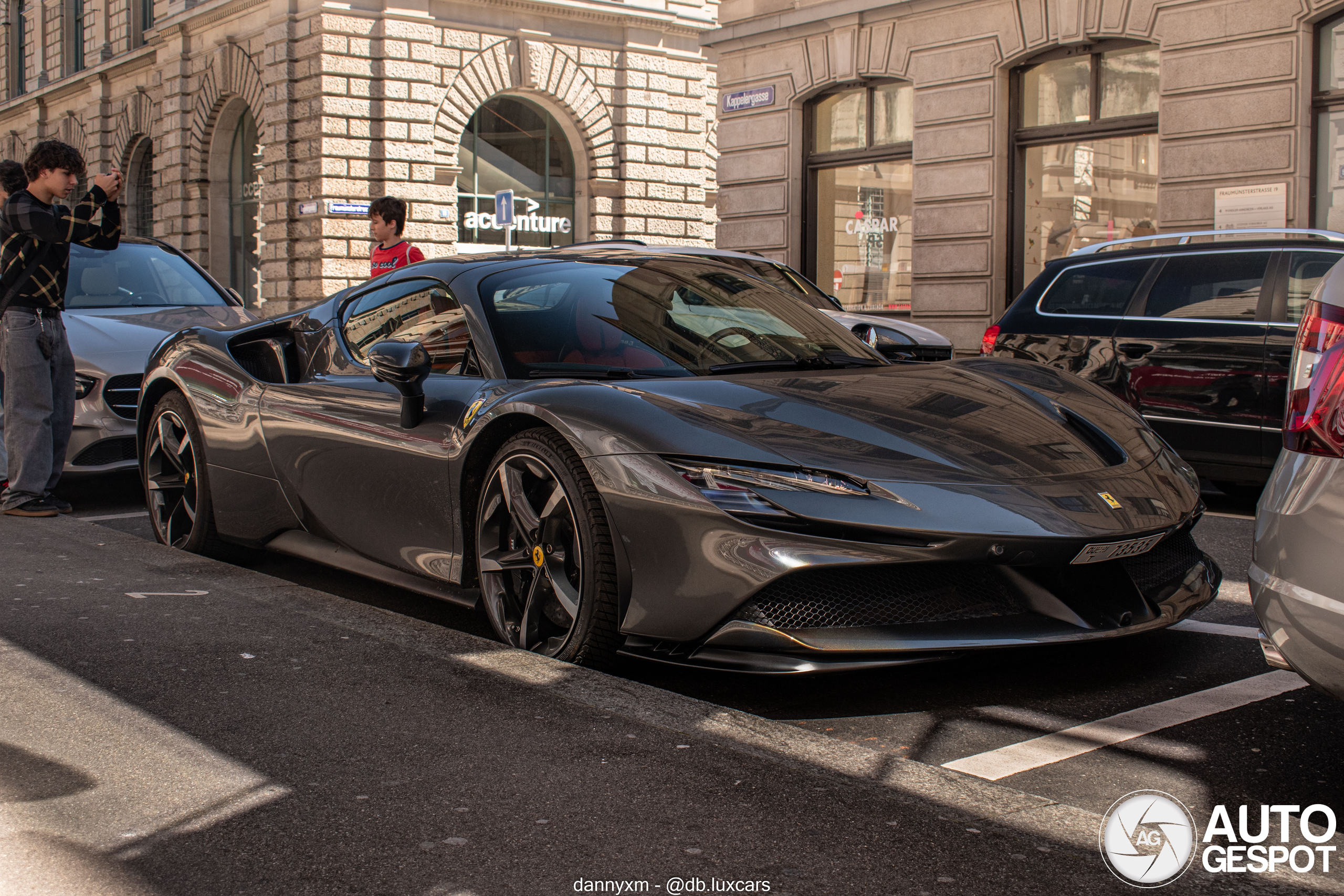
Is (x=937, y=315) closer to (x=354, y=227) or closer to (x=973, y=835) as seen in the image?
(x=354, y=227)

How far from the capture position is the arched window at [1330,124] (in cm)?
Answer: 1315

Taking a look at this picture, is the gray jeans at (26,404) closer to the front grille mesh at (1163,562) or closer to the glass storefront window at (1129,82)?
the front grille mesh at (1163,562)

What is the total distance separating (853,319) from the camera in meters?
10.5

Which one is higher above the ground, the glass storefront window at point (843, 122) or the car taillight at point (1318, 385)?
the glass storefront window at point (843, 122)

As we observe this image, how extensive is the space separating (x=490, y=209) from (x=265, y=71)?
4726 millimetres

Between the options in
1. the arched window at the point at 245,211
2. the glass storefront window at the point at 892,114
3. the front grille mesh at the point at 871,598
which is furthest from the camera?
the arched window at the point at 245,211

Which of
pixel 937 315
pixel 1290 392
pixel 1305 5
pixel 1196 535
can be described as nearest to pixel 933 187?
pixel 937 315

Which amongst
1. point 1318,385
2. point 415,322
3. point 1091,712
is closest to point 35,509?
point 415,322

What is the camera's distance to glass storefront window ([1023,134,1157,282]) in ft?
48.6

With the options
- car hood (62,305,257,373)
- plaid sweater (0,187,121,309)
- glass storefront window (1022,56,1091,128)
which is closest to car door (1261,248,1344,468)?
car hood (62,305,257,373)

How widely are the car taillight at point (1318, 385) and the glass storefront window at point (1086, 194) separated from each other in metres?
12.6

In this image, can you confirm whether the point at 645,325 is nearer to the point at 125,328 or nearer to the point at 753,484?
the point at 753,484

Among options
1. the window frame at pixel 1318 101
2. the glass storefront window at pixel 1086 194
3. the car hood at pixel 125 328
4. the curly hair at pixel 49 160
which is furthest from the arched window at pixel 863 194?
the curly hair at pixel 49 160

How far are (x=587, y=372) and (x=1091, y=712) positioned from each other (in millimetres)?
1653
